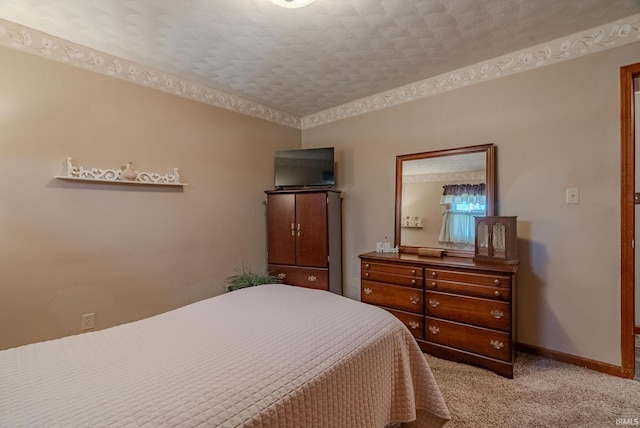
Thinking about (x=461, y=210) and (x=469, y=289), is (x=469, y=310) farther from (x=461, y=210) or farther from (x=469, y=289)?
(x=461, y=210)

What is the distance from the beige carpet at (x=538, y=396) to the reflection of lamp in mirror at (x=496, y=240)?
816 millimetres

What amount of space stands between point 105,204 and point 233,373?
216 centimetres

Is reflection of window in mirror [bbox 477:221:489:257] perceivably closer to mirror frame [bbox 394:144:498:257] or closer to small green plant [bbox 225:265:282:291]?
mirror frame [bbox 394:144:498:257]

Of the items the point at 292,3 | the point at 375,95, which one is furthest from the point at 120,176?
the point at 375,95

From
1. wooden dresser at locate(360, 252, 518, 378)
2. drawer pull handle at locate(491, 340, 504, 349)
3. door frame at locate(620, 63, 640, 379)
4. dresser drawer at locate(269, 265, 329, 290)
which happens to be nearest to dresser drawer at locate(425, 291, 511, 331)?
wooden dresser at locate(360, 252, 518, 378)

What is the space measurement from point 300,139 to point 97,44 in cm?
232

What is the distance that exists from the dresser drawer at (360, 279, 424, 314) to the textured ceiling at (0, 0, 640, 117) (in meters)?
1.97

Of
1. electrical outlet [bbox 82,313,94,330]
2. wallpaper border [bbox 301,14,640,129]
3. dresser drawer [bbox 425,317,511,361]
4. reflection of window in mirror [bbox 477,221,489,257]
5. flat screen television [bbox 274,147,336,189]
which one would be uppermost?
wallpaper border [bbox 301,14,640,129]

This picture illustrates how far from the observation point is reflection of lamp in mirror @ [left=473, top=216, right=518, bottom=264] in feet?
7.47

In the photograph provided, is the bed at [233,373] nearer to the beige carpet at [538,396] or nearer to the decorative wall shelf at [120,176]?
the beige carpet at [538,396]

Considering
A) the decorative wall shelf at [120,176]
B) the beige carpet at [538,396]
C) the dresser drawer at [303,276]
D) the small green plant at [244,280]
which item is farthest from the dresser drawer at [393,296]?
the decorative wall shelf at [120,176]

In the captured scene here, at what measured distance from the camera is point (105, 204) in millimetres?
2428

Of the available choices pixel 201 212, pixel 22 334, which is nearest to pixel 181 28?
pixel 201 212

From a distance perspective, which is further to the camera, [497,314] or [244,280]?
[244,280]
